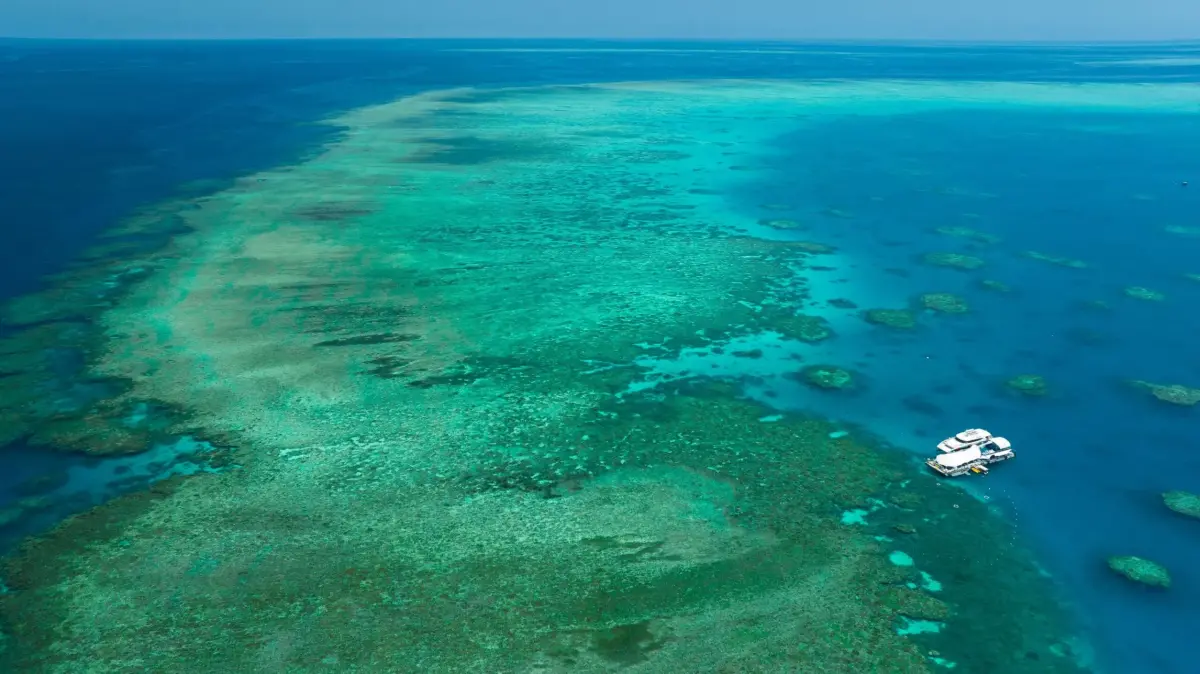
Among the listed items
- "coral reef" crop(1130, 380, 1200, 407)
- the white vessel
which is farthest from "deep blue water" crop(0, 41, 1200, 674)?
"coral reef" crop(1130, 380, 1200, 407)

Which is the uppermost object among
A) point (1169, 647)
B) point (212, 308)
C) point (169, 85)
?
point (169, 85)

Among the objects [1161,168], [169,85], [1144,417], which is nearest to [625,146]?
[1161,168]

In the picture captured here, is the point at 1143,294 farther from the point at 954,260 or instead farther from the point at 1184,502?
the point at 1184,502

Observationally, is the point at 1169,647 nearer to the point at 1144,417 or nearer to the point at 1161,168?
the point at 1144,417

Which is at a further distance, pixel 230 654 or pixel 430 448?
pixel 430 448

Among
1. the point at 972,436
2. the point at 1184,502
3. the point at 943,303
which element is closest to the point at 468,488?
the point at 972,436
